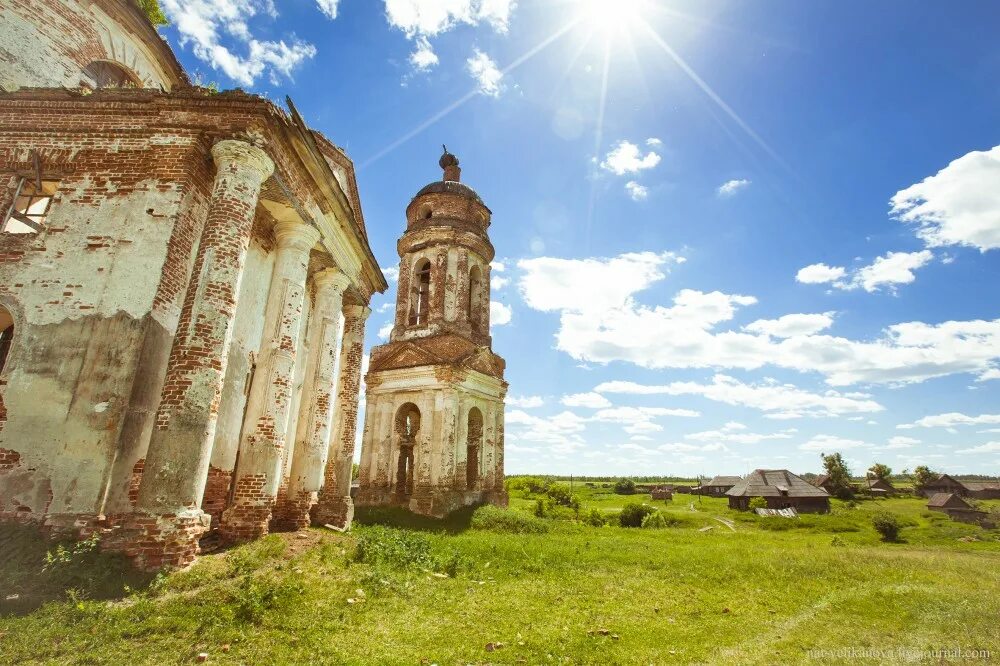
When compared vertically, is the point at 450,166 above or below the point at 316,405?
above

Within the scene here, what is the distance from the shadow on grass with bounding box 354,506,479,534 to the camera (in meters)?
16.6

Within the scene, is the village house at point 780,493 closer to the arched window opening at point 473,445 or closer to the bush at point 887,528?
the bush at point 887,528

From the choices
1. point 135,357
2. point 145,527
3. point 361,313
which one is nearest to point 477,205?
point 361,313

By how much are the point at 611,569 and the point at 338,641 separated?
7.87m

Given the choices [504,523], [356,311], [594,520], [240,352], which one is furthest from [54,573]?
[594,520]

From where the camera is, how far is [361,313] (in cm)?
1370

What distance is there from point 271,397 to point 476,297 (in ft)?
52.0

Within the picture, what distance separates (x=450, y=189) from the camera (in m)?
24.3

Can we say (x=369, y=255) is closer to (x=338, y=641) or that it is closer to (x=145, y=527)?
(x=145, y=527)

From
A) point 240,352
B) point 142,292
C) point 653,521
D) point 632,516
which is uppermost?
point 142,292

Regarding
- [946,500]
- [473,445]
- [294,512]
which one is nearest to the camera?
[294,512]

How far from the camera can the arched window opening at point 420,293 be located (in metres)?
23.4

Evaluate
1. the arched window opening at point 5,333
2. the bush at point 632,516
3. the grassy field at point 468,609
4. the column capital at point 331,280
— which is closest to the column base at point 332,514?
the grassy field at point 468,609

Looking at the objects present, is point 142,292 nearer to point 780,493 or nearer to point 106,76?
point 106,76
